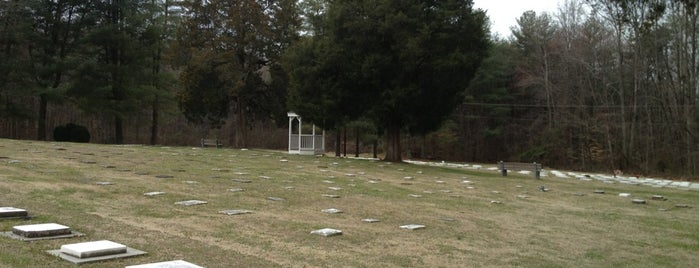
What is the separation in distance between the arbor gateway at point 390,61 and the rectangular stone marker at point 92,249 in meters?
14.7

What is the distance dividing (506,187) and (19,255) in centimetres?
1133

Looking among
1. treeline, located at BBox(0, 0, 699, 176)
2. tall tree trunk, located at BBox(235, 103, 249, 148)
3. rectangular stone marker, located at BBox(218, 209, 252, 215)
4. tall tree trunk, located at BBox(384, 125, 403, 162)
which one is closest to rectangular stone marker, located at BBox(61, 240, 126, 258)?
rectangular stone marker, located at BBox(218, 209, 252, 215)

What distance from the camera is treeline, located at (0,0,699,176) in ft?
81.1

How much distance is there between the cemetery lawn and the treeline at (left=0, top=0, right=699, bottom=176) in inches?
504

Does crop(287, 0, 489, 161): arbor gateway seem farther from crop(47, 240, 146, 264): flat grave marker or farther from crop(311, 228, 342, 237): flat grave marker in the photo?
crop(47, 240, 146, 264): flat grave marker

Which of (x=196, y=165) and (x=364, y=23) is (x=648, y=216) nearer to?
(x=196, y=165)

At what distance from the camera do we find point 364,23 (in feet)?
61.5

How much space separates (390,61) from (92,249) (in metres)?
15.6

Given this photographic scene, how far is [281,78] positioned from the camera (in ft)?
94.8

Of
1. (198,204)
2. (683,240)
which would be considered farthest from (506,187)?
(198,204)

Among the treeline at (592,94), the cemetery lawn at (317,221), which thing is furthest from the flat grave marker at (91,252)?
the treeline at (592,94)

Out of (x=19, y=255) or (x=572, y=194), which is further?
(x=572, y=194)

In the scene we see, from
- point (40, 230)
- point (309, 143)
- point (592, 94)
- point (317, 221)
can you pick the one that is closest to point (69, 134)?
point (309, 143)

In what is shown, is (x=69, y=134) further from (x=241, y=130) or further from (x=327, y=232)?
(x=327, y=232)
